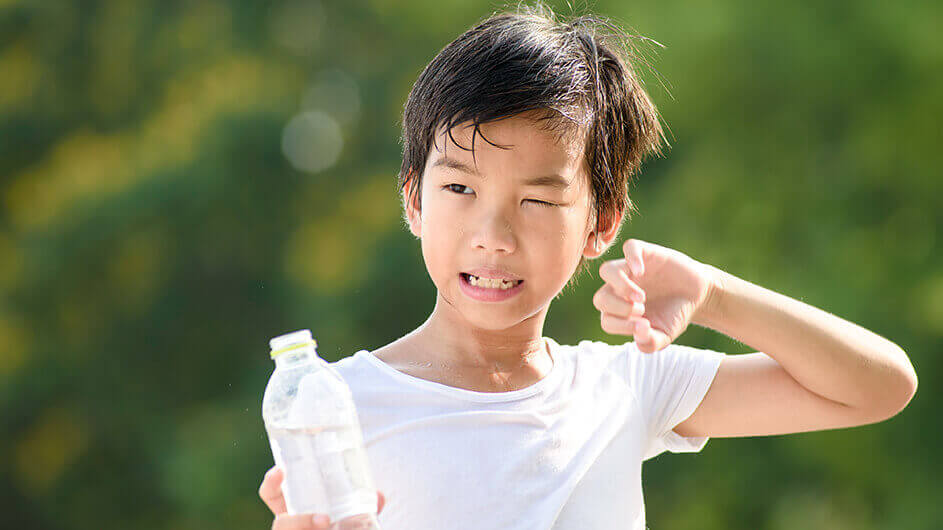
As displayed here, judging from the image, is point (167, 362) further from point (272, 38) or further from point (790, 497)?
point (790, 497)

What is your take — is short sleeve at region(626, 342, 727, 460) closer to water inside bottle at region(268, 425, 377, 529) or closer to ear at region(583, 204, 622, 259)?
ear at region(583, 204, 622, 259)

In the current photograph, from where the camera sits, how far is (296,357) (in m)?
1.11

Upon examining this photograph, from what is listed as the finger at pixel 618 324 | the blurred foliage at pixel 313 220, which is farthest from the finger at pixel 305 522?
the blurred foliage at pixel 313 220

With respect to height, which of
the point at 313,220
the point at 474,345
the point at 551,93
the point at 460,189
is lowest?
the point at 313,220

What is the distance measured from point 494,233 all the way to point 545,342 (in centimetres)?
30

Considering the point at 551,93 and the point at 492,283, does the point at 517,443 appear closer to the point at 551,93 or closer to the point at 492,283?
the point at 492,283

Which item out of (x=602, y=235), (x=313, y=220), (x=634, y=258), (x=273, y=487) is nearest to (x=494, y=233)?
(x=634, y=258)

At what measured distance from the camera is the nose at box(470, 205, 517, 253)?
4.18ft

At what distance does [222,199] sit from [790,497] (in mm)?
2915

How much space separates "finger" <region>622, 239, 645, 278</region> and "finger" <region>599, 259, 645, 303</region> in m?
0.02

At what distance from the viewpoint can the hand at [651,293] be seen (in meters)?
1.18

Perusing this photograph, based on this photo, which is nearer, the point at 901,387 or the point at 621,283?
the point at 621,283

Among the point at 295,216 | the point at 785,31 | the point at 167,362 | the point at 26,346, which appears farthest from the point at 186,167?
the point at 785,31

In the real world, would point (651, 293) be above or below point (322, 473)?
above
